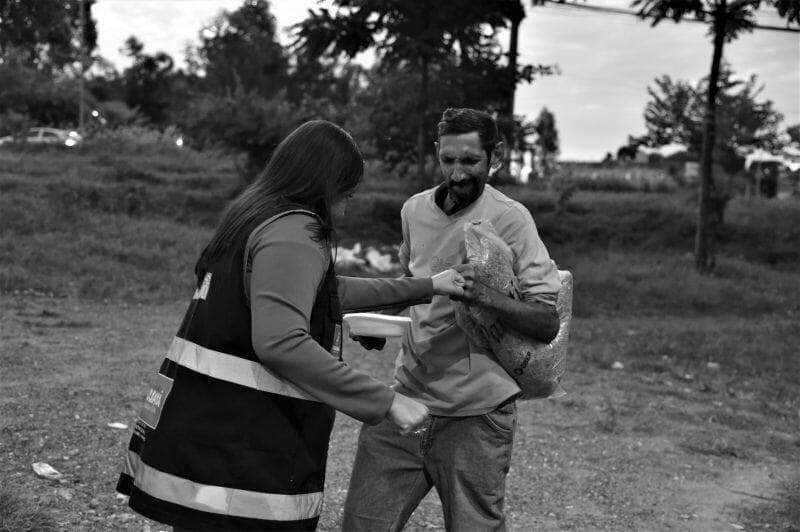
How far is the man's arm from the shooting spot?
2.83m

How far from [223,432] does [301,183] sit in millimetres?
598

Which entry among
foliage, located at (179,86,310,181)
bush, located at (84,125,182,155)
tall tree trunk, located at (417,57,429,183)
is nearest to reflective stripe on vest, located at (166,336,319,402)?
tall tree trunk, located at (417,57,429,183)

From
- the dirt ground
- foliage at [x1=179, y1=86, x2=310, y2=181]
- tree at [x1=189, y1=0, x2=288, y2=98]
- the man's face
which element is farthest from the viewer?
tree at [x1=189, y1=0, x2=288, y2=98]

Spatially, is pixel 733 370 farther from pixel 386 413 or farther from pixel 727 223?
pixel 727 223

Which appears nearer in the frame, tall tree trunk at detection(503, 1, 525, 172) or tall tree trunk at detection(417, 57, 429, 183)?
tall tree trunk at detection(417, 57, 429, 183)

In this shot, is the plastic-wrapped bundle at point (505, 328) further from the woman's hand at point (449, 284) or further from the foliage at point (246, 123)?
the foliage at point (246, 123)

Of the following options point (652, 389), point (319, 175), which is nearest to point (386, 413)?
point (319, 175)

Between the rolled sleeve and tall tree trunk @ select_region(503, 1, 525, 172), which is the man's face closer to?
the rolled sleeve

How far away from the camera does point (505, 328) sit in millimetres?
2928

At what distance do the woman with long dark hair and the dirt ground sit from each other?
2.67 metres

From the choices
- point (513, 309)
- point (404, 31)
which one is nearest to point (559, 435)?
point (513, 309)

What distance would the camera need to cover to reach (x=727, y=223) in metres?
20.1

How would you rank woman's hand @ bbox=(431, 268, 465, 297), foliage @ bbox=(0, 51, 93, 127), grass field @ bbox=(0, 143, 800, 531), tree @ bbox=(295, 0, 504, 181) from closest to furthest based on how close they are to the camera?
woman's hand @ bbox=(431, 268, 465, 297)
grass field @ bbox=(0, 143, 800, 531)
tree @ bbox=(295, 0, 504, 181)
foliage @ bbox=(0, 51, 93, 127)

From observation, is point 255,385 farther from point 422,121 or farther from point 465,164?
point 422,121
